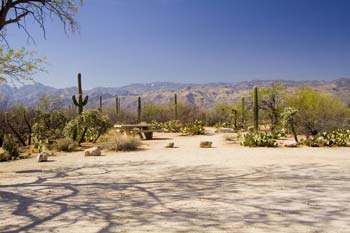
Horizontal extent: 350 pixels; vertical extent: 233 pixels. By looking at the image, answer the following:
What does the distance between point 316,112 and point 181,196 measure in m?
11.9

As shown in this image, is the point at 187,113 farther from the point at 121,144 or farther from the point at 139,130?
the point at 121,144

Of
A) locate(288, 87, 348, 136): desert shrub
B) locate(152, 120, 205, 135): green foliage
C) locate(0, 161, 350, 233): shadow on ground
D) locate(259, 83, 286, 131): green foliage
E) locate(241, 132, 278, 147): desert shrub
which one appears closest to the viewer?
locate(0, 161, 350, 233): shadow on ground

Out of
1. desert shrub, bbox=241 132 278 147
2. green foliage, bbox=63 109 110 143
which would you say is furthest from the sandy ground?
green foliage, bbox=63 109 110 143

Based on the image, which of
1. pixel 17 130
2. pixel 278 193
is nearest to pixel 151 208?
pixel 278 193

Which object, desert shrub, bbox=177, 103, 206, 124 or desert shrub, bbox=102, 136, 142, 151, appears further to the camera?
Answer: desert shrub, bbox=177, 103, 206, 124

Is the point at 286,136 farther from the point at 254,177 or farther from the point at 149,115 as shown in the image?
the point at 149,115

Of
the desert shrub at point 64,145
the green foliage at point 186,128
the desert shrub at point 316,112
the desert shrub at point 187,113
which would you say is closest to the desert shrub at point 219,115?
the desert shrub at point 187,113

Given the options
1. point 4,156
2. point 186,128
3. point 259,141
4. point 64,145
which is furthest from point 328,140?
point 4,156

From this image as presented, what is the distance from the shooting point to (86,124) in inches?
585

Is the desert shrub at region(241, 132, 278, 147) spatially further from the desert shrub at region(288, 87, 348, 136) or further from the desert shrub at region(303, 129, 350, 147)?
the desert shrub at region(288, 87, 348, 136)

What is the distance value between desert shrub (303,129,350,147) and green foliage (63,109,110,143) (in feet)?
28.4

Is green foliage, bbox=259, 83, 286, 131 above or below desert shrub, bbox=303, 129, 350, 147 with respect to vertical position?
above

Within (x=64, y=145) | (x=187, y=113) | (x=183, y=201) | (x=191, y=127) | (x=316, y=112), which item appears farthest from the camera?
(x=187, y=113)

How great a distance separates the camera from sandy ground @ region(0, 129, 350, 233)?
4125 mm
